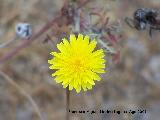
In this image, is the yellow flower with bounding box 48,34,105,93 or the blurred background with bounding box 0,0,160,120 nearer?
the yellow flower with bounding box 48,34,105,93

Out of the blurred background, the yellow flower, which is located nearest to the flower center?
the yellow flower

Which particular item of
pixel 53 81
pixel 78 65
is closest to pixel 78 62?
pixel 78 65

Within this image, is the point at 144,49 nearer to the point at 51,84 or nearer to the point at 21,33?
the point at 51,84

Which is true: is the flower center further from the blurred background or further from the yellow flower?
the blurred background

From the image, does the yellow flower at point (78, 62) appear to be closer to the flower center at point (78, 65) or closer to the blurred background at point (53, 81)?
the flower center at point (78, 65)

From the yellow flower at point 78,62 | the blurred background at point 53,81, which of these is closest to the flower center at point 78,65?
the yellow flower at point 78,62

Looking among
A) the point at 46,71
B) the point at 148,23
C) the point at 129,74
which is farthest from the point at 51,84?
the point at 148,23
